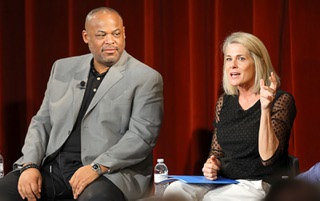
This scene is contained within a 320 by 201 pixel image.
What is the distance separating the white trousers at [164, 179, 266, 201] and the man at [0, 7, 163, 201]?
26 cm

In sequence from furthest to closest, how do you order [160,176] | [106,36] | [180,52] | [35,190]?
[180,52]
[160,176]
[106,36]
[35,190]

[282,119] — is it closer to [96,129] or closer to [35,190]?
[96,129]

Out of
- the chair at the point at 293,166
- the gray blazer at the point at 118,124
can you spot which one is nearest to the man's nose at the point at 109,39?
the gray blazer at the point at 118,124

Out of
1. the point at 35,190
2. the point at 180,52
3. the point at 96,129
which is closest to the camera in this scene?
the point at 35,190

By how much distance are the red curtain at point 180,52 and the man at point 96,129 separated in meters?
0.61

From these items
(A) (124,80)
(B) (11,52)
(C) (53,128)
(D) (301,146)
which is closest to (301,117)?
(D) (301,146)

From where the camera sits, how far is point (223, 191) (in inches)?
106

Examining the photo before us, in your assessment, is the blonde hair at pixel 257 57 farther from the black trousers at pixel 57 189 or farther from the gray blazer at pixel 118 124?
the black trousers at pixel 57 189

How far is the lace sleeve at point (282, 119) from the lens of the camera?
2.72 metres

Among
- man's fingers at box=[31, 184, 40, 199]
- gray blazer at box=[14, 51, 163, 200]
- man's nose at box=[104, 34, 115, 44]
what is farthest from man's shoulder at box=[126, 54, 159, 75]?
man's fingers at box=[31, 184, 40, 199]

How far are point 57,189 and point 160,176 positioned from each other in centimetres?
69

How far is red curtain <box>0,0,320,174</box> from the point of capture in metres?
3.37

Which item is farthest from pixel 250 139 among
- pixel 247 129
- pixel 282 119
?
pixel 282 119

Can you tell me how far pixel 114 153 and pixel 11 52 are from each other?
1422 mm
